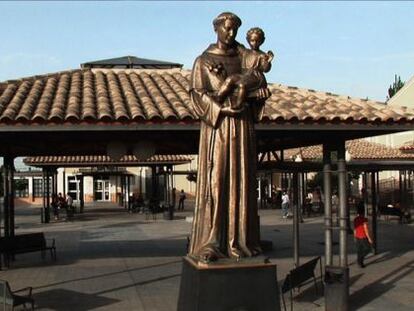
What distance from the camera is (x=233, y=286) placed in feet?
18.1

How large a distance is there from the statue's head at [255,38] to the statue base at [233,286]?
2030mm

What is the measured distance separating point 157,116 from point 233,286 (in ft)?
18.4

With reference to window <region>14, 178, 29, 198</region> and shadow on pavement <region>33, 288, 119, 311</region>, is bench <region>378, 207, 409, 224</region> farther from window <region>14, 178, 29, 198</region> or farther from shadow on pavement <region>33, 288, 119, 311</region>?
window <region>14, 178, 29, 198</region>

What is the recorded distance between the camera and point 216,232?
576 cm

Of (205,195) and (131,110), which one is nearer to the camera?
(205,195)

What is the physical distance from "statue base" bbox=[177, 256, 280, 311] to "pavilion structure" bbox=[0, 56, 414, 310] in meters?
5.42

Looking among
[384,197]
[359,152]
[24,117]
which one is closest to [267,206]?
[384,197]

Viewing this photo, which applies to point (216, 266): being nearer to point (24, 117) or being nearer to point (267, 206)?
point (24, 117)

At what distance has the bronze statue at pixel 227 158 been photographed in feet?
18.9

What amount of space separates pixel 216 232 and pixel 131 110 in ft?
19.0

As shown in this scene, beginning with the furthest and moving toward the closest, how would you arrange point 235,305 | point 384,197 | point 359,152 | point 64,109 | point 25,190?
point 25,190 → point 384,197 → point 359,152 → point 64,109 → point 235,305

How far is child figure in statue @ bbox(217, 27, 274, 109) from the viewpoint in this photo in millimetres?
5775

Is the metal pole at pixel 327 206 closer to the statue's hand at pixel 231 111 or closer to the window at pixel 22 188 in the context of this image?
the statue's hand at pixel 231 111

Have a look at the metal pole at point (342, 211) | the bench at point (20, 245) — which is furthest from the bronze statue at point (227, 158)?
the bench at point (20, 245)
